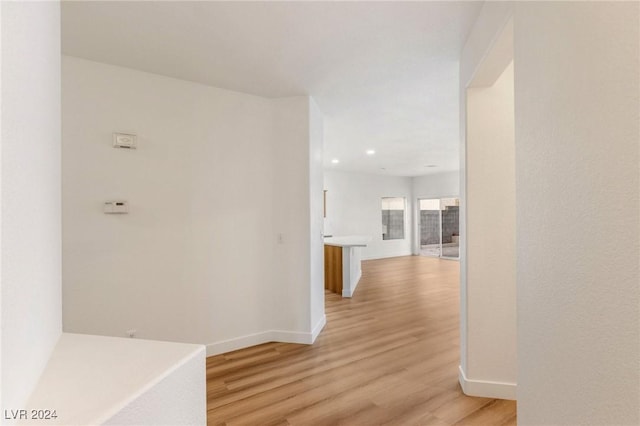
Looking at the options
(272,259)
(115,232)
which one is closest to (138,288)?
(115,232)

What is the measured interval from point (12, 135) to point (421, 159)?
675cm

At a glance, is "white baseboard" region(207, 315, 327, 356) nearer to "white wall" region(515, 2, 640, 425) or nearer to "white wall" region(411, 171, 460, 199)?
"white wall" region(515, 2, 640, 425)

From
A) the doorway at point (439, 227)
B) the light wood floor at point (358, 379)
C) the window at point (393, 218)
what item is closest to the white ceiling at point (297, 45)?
the light wood floor at point (358, 379)

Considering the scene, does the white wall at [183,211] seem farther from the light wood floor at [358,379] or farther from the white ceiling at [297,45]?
the light wood floor at [358,379]

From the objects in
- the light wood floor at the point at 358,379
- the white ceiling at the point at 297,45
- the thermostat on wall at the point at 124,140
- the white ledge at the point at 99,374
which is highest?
the white ceiling at the point at 297,45

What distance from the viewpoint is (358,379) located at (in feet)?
7.75

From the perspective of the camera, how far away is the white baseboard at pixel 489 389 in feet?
6.77

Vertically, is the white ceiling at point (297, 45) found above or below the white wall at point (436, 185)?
above

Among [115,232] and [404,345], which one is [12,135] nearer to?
[115,232]

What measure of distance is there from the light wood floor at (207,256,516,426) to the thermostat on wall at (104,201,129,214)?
1.57 metres

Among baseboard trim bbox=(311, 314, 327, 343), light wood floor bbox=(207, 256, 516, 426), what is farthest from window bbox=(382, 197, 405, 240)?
baseboard trim bbox=(311, 314, 327, 343)

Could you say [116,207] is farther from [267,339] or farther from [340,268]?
[340,268]

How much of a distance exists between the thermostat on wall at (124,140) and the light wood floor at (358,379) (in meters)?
2.07

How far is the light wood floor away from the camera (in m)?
1.92
